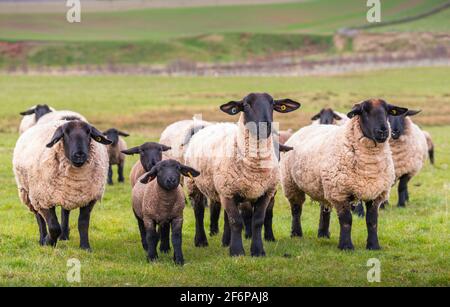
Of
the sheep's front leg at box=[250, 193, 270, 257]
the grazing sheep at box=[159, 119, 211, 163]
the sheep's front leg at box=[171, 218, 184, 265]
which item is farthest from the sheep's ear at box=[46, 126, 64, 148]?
the sheep's front leg at box=[250, 193, 270, 257]

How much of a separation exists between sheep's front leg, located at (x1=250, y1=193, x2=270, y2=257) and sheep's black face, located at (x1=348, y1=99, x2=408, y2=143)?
180 centimetres

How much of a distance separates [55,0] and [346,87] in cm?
9923

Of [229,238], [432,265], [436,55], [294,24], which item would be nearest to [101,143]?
[229,238]

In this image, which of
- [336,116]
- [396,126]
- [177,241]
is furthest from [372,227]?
[336,116]

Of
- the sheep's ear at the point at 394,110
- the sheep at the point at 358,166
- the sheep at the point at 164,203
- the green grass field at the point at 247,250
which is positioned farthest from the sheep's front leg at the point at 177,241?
the sheep's ear at the point at 394,110

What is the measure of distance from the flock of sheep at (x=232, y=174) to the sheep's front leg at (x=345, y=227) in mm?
15

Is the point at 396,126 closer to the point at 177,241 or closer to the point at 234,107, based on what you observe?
the point at 234,107

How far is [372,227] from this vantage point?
1182 cm

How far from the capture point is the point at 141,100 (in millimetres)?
41969

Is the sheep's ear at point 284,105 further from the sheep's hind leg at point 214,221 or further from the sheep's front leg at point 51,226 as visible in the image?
the sheep's front leg at point 51,226

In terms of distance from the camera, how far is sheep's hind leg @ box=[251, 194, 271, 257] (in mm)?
11203

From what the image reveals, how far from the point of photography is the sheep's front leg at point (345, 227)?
38.4 ft

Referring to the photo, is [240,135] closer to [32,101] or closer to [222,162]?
[222,162]

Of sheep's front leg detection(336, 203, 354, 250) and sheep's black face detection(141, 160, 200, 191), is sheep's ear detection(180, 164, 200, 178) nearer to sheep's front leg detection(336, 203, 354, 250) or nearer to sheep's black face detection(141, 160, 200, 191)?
sheep's black face detection(141, 160, 200, 191)
